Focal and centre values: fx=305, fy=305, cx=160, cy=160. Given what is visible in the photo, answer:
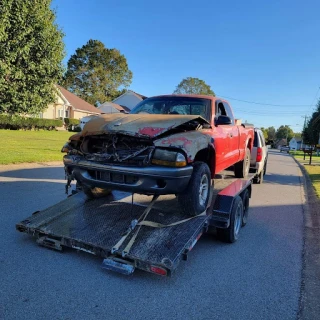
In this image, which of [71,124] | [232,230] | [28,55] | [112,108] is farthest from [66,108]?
[232,230]

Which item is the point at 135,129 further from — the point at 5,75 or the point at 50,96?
the point at 50,96

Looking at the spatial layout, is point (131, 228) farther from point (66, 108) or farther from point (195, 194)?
point (66, 108)

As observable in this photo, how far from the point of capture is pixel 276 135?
159250 mm

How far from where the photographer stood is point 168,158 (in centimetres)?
388

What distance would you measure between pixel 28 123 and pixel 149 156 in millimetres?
33049

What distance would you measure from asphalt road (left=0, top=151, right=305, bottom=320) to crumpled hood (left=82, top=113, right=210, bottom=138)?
67.1 inches

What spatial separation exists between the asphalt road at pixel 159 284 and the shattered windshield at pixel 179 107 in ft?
7.29

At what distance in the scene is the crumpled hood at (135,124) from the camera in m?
3.98

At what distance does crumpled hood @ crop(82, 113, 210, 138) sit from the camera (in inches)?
157

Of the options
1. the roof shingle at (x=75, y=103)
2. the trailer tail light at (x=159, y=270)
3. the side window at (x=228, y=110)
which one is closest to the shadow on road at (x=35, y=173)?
the side window at (x=228, y=110)

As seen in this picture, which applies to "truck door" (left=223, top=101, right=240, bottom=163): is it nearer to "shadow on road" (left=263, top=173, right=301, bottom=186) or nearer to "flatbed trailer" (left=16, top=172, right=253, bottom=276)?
"flatbed trailer" (left=16, top=172, right=253, bottom=276)

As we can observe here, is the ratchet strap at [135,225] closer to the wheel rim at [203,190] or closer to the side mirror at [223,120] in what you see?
the wheel rim at [203,190]

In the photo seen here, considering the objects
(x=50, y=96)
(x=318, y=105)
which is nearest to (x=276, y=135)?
(x=318, y=105)

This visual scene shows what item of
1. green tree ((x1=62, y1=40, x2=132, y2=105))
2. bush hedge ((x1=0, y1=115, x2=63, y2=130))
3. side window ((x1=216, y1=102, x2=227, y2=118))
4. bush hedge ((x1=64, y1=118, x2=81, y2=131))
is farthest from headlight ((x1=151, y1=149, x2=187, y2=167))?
green tree ((x1=62, y1=40, x2=132, y2=105))
